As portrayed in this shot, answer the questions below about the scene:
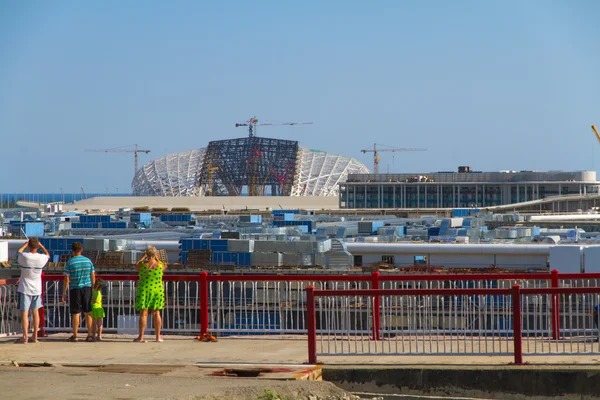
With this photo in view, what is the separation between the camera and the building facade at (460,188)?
116m

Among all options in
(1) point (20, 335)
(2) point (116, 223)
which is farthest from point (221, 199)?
(1) point (20, 335)

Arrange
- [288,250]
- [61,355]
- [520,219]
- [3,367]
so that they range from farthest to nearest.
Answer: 1. [520,219]
2. [288,250]
3. [61,355]
4. [3,367]

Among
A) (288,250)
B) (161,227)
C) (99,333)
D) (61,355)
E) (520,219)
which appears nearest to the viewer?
(61,355)

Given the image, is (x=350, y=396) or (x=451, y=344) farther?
(x=451, y=344)

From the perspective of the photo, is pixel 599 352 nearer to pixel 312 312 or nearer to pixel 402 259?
pixel 312 312

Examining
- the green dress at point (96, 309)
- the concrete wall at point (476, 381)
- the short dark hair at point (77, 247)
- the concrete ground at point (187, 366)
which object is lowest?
the concrete wall at point (476, 381)

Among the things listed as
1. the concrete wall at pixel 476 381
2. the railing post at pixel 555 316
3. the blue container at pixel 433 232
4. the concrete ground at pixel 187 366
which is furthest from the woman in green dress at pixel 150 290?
the blue container at pixel 433 232

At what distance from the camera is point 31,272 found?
15.4 m

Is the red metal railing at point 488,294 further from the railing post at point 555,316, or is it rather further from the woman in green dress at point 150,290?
the woman in green dress at point 150,290

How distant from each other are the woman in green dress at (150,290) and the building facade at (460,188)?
341 feet

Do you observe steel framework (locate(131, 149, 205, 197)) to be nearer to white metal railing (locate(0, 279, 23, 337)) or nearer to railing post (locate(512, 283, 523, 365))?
white metal railing (locate(0, 279, 23, 337))

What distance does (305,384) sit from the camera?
1190 centimetres

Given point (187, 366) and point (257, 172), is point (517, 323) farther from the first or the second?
point (257, 172)

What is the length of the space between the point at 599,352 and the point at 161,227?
5758 centimetres
